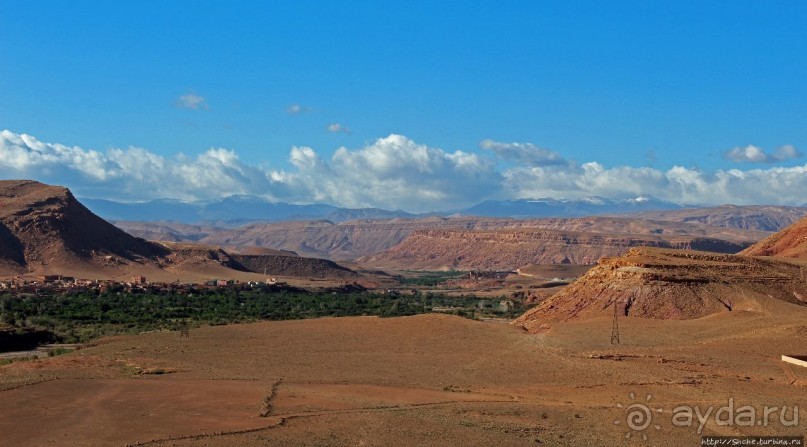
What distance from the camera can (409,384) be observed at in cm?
3794

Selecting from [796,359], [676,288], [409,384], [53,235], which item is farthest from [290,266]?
[796,359]

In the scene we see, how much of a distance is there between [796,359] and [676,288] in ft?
54.2

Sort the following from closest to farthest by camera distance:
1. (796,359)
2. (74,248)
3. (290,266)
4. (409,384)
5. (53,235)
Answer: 1. (409,384)
2. (796,359)
3. (53,235)
4. (74,248)
5. (290,266)

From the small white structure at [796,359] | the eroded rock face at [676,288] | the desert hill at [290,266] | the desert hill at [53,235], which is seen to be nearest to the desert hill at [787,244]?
the eroded rock face at [676,288]

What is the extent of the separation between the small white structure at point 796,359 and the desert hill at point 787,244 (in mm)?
38075

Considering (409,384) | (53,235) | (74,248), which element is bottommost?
Result: (409,384)

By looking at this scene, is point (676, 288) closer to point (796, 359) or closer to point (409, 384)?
point (796, 359)

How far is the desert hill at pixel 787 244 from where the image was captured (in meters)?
78.5

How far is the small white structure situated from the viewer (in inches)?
1554

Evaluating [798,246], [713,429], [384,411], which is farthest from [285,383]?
[798,246]

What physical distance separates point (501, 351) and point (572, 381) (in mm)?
9832

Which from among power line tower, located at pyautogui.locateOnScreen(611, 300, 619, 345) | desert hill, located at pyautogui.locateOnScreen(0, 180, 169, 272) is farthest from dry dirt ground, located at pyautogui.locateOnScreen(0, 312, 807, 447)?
desert hill, located at pyautogui.locateOnScreen(0, 180, 169, 272)

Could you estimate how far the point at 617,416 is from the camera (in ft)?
100

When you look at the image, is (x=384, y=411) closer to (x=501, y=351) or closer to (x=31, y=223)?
(x=501, y=351)
